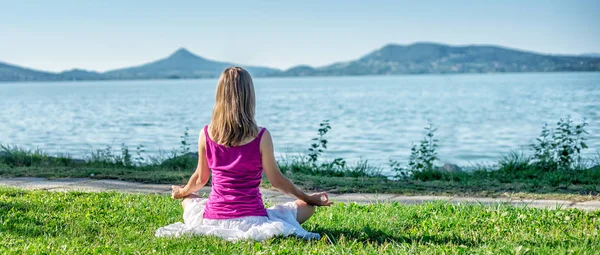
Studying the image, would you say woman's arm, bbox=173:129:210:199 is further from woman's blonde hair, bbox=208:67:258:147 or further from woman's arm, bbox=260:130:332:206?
woman's arm, bbox=260:130:332:206

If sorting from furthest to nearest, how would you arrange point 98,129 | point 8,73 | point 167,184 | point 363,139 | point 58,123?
point 8,73 < point 58,123 < point 98,129 < point 363,139 < point 167,184

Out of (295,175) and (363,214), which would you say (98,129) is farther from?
(363,214)

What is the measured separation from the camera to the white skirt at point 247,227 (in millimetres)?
5688

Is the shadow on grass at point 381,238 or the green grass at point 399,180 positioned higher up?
the shadow on grass at point 381,238

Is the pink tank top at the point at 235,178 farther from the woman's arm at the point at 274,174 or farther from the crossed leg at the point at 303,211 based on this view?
the crossed leg at the point at 303,211

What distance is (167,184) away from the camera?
380 inches

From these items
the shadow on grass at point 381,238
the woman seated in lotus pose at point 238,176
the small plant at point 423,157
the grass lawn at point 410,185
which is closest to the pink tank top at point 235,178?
the woman seated in lotus pose at point 238,176

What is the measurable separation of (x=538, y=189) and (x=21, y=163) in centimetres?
870

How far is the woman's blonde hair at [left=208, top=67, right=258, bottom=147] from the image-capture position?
5.50 meters

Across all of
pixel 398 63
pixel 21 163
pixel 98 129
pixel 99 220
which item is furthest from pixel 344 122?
pixel 398 63

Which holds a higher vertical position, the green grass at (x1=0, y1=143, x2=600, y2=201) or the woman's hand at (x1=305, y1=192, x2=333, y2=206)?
the woman's hand at (x1=305, y1=192, x2=333, y2=206)

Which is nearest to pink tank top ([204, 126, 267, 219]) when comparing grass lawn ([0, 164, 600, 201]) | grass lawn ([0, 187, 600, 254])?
grass lawn ([0, 187, 600, 254])

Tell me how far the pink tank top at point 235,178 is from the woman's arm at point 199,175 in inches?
2.0

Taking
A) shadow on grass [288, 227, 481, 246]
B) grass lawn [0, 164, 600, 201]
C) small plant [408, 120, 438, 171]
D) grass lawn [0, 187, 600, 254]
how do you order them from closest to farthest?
grass lawn [0, 187, 600, 254]
shadow on grass [288, 227, 481, 246]
grass lawn [0, 164, 600, 201]
small plant [408, 120, 438, 171]
